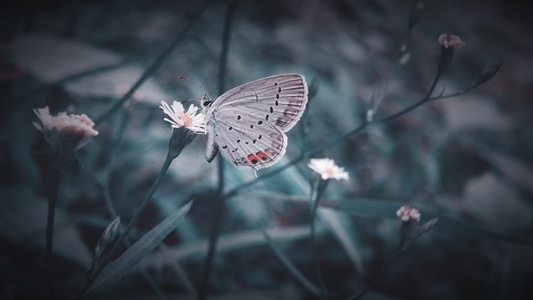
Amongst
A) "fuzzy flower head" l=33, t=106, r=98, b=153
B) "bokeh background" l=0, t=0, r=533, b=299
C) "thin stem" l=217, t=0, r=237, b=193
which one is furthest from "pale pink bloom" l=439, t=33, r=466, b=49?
"fuzzy flower head" l=33, t=106, r=98, b=153

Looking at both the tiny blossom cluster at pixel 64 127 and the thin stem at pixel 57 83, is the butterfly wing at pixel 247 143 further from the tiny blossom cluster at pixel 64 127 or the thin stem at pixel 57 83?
the thin stem at pixel 57 83

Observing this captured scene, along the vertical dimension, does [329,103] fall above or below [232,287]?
above

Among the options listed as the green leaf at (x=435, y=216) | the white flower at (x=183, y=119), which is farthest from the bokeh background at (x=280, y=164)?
the white flower at (x=183, y=119)

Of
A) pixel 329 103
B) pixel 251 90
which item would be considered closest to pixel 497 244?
pixel 329 103

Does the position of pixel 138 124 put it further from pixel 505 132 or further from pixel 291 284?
pixel 505 132

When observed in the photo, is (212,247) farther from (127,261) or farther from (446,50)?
(446,50)

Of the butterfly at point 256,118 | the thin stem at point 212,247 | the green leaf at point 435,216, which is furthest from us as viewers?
the thin stem at point 212,247

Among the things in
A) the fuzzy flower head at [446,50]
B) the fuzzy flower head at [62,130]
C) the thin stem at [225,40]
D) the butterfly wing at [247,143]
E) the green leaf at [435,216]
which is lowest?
the green leaf at [435,216]
